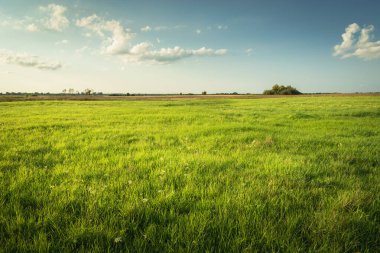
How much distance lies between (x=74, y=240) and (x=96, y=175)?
6.93 ft

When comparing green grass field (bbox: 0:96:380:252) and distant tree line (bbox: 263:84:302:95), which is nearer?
green grass field (bbox: 0:96:380:252)

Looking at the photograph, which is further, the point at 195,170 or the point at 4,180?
the point at 195,170

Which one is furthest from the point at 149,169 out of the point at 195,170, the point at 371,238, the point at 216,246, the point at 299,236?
the point at 371,238

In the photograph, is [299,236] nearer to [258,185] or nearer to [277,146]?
[258,185]

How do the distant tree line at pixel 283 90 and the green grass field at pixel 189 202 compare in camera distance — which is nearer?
the green grass field at pixel 189 202

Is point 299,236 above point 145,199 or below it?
below

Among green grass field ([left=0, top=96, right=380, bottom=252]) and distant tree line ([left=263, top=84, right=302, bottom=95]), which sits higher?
distant tree line ([left=263, top=84, right=302, bottom=95])

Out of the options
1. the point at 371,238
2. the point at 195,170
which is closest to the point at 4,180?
the point at 195,170

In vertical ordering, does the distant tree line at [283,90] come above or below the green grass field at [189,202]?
above

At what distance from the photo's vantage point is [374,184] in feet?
13.1

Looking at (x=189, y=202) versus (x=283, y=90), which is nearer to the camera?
(x=189, y=202)

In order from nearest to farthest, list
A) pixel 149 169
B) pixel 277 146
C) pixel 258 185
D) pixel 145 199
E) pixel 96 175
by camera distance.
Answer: pixel 145 199 → pixel 258 185 → pixel 96 175 → pixel 149 169 → pixel 277 146

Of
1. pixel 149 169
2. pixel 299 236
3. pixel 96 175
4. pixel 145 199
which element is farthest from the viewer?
pixel 149 169

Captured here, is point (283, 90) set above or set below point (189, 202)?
above
